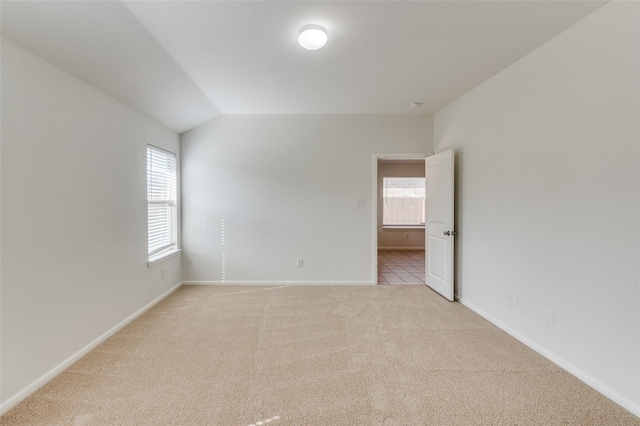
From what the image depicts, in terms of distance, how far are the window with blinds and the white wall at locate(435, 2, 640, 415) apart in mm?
3854

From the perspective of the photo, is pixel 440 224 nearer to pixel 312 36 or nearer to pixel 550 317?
pixel 550 317

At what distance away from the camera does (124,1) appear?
170cm

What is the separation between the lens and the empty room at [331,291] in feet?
5.54

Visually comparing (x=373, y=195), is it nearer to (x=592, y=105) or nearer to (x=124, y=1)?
(x=592, y=105)

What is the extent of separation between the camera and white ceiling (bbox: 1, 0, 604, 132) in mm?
1774

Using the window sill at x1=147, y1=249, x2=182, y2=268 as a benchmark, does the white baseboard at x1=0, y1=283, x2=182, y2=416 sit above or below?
below

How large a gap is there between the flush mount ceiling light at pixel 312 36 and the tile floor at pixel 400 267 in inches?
131

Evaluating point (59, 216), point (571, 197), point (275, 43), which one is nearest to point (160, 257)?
point (59, 216)

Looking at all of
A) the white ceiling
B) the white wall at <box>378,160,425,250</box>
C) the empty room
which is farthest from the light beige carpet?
the white wall at <box>378,160,425,250</box>

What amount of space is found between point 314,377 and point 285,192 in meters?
2.59

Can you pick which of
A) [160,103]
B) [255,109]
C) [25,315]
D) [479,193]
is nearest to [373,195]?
[479,193]

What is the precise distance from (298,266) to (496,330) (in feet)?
8.22

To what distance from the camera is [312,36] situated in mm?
2023

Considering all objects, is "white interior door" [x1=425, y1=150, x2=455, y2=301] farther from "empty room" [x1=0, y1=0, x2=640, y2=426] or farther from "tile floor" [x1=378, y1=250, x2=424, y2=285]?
"tile floor" [x1=378, y1=250, x2=424, y2=285]
